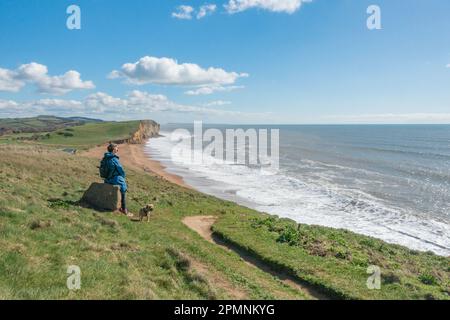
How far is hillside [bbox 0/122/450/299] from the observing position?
27.6 ft

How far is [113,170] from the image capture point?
17.2m

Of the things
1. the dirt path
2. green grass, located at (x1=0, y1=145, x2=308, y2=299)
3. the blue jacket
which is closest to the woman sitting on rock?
the blue jacket

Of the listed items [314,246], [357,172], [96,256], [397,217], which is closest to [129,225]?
[96,256]

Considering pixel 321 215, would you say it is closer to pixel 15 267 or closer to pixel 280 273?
pixel 280 273

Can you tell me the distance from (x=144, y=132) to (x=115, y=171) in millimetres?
115493

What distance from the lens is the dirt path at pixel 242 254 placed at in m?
11.4

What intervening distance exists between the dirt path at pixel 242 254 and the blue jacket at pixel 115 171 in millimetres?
3750

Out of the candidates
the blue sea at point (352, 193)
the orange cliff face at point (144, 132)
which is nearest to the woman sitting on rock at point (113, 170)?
the blue sea at point (352, 193)

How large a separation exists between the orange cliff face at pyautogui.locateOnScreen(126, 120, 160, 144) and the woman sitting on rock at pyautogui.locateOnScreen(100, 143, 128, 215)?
8542 centimetres

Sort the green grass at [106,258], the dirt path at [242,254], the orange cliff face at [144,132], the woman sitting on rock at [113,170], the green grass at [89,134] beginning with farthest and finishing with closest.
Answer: the orange cliff face at [144,132] < the green grass at [89,134] < the woman sitting on rock at [113,170] < the dirt path at [242,254] < the green grass at [106,258]

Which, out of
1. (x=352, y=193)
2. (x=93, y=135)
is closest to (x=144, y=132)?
(x=93, y=135)
